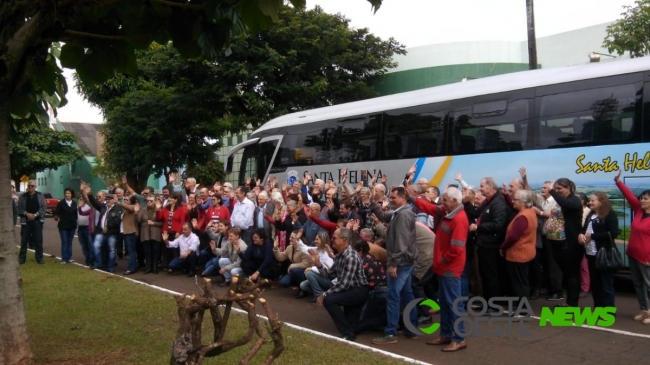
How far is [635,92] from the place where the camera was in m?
10.6

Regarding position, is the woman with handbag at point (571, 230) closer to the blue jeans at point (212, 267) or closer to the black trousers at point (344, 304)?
the black trousers at point (344, 304)

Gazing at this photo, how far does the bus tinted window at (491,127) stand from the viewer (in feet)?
39.3

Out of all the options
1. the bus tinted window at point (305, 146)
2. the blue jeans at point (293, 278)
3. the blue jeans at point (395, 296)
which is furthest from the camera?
the bus tinted window at point (305, 146)

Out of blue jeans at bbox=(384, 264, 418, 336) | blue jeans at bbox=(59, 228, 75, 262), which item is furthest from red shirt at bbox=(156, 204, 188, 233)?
blue jeans at bbox=(384, 264, 418, 336)

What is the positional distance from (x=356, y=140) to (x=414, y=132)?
6.39 ft

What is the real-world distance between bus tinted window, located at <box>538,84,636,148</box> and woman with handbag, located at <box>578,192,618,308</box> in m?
2.93

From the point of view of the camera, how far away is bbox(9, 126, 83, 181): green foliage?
124 ft

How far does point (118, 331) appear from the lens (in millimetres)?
7512

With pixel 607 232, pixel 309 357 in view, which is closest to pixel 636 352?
pixel 607 232

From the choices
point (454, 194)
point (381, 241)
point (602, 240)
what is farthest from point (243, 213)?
point (602, 240)

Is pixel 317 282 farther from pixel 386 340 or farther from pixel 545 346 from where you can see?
pixel 545 346

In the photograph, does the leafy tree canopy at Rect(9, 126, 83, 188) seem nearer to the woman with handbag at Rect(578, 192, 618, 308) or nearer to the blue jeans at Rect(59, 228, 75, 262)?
the blue jeans at Rect(59, 228, 75, 262)

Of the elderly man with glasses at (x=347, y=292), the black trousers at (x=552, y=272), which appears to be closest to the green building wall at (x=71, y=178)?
the black trousers at (x=552, y=272)

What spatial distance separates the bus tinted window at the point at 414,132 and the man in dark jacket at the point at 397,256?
633cm
